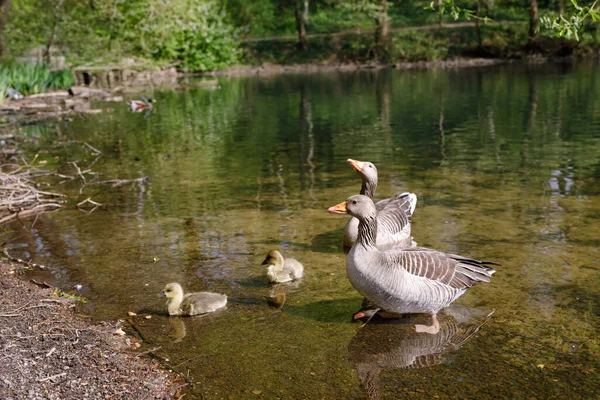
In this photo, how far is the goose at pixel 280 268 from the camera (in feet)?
23.5

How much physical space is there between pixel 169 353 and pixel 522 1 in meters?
51.8

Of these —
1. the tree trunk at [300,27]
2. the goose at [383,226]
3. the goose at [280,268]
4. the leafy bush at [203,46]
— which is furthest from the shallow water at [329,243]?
the tree trunk at [300,27]

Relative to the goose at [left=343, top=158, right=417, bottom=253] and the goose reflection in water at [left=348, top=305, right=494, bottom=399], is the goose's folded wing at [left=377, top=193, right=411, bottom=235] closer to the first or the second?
the goose at [left=343, top=158, right=417, bottom=253]

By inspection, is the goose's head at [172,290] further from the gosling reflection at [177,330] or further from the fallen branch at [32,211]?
the fallen branch at [32,211]

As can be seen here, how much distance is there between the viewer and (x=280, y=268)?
23.7 feet

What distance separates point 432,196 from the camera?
432 inches

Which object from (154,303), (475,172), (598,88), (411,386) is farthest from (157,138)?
(598,88)

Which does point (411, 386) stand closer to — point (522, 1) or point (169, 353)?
point (169, 353)

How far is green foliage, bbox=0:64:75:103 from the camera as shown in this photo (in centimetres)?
2318

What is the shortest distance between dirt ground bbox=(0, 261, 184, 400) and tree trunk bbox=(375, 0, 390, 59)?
4285cm

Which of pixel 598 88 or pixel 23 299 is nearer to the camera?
pixel 23 299

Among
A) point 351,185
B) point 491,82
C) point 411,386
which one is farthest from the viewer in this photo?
point 491,82

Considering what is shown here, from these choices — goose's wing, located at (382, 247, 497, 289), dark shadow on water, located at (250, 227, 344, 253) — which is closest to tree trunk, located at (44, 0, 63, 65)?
dark shadow on water, located at (250, 227, 344, 253)

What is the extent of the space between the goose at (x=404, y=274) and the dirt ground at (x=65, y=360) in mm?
1913
